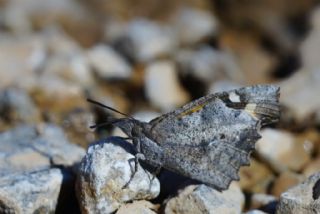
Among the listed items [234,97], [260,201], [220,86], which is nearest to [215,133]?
[234,97]

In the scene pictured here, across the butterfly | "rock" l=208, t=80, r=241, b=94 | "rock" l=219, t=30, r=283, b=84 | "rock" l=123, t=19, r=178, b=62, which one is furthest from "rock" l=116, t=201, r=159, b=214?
"rock" l=219, t=30, r=283, b=84

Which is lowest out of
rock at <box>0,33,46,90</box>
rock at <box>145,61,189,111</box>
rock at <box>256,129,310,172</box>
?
rock at <box>0,33,46,90</box>

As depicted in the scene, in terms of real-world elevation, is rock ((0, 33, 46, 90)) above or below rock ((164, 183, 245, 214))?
below

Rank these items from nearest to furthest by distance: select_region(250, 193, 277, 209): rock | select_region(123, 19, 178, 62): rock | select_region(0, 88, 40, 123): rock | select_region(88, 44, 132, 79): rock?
select_region(250, 193, 277, 209): rock, select_region(0, 88, 40, 123): rock, select_region(88, 44, 132, 79): rock, select_region(123, 19, 178, 62): rock

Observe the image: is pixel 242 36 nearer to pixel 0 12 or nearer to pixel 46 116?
pixel 0 12

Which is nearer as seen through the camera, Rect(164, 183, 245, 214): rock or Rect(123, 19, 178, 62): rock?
Rect(164, 183, 245, 214): rock

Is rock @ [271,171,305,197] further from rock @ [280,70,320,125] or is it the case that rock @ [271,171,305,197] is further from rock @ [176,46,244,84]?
rock @ [176,46,244,84]

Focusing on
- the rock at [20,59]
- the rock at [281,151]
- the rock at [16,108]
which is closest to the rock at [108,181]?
the rock at [281,151]
